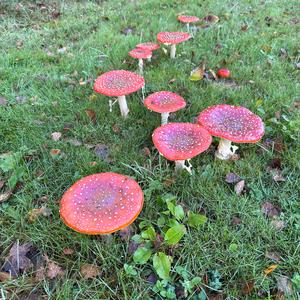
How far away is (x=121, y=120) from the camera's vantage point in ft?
12.8

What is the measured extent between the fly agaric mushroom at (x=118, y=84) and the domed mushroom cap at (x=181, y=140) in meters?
0.77

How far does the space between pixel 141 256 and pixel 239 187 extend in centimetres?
121

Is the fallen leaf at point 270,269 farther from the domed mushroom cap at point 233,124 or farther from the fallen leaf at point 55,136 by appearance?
the fallen leaf at point 55,136

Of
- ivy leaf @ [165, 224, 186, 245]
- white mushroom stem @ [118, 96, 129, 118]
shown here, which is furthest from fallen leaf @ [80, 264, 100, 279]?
white mushroom stem @ [118, 96, 129, 118]

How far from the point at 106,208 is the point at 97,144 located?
55.0 inches

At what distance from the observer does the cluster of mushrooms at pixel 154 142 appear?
2311 mm

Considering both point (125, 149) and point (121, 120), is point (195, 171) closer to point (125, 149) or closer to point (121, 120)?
point (125, 149)

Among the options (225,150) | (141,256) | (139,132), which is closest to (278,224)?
(225,150)

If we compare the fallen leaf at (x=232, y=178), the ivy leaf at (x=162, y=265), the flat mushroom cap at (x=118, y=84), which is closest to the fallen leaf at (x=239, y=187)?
the fallen leaf at (x=232, y=178)

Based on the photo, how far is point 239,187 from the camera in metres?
3.08

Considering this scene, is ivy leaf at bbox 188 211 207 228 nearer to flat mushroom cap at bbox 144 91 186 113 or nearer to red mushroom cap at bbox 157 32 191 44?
flat mushroom cap at bbox 144 91 186 113

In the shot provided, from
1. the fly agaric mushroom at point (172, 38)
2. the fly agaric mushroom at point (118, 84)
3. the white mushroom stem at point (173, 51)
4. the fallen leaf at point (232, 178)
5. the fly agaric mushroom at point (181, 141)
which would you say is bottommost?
the fallen leaf at point (232, 178)

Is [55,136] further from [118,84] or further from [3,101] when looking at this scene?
[3,101]

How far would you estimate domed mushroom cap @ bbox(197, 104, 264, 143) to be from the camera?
298 centimetres
